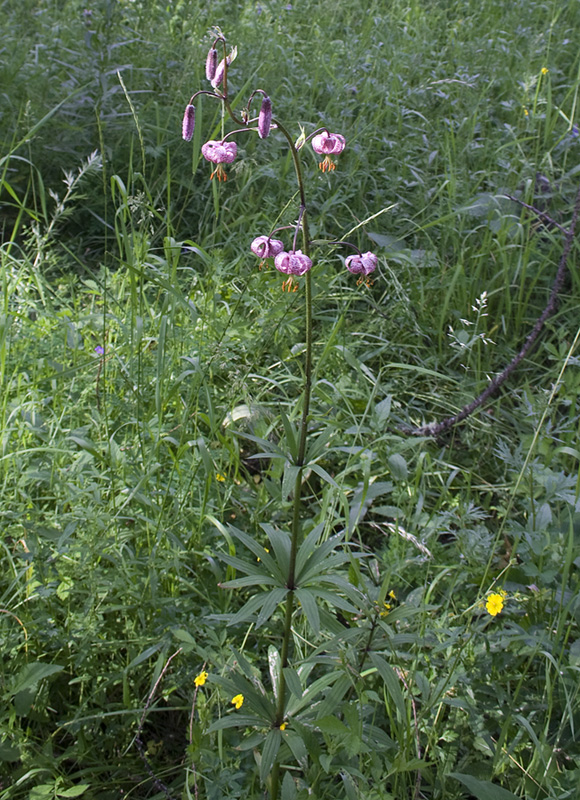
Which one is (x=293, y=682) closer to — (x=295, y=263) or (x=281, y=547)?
(x=281, y=547)

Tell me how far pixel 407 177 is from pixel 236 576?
6.72ft

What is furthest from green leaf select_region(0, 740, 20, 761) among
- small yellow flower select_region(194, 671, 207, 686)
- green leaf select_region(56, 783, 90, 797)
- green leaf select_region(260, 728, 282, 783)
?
green leaf select_region(260, 728, 282, 783)

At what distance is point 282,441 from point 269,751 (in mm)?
649

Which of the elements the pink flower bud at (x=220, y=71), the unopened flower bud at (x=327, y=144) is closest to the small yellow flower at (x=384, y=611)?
the unopened flower bud at (x=327, y=144)

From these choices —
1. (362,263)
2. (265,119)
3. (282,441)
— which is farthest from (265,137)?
(282,441)

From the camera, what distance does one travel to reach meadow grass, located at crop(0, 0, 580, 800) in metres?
1.37

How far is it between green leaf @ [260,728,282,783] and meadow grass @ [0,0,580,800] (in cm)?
2

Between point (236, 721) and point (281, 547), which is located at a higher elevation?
point (281, 547)

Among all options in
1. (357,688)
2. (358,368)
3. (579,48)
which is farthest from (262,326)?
(579,48)

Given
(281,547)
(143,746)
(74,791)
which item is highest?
(281,547)

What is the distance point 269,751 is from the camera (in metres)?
1.25

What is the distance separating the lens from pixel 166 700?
57.9 inches

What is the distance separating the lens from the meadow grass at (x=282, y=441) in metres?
1.37

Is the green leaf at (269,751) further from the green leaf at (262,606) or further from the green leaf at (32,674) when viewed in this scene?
the green leaf at (32,674)
